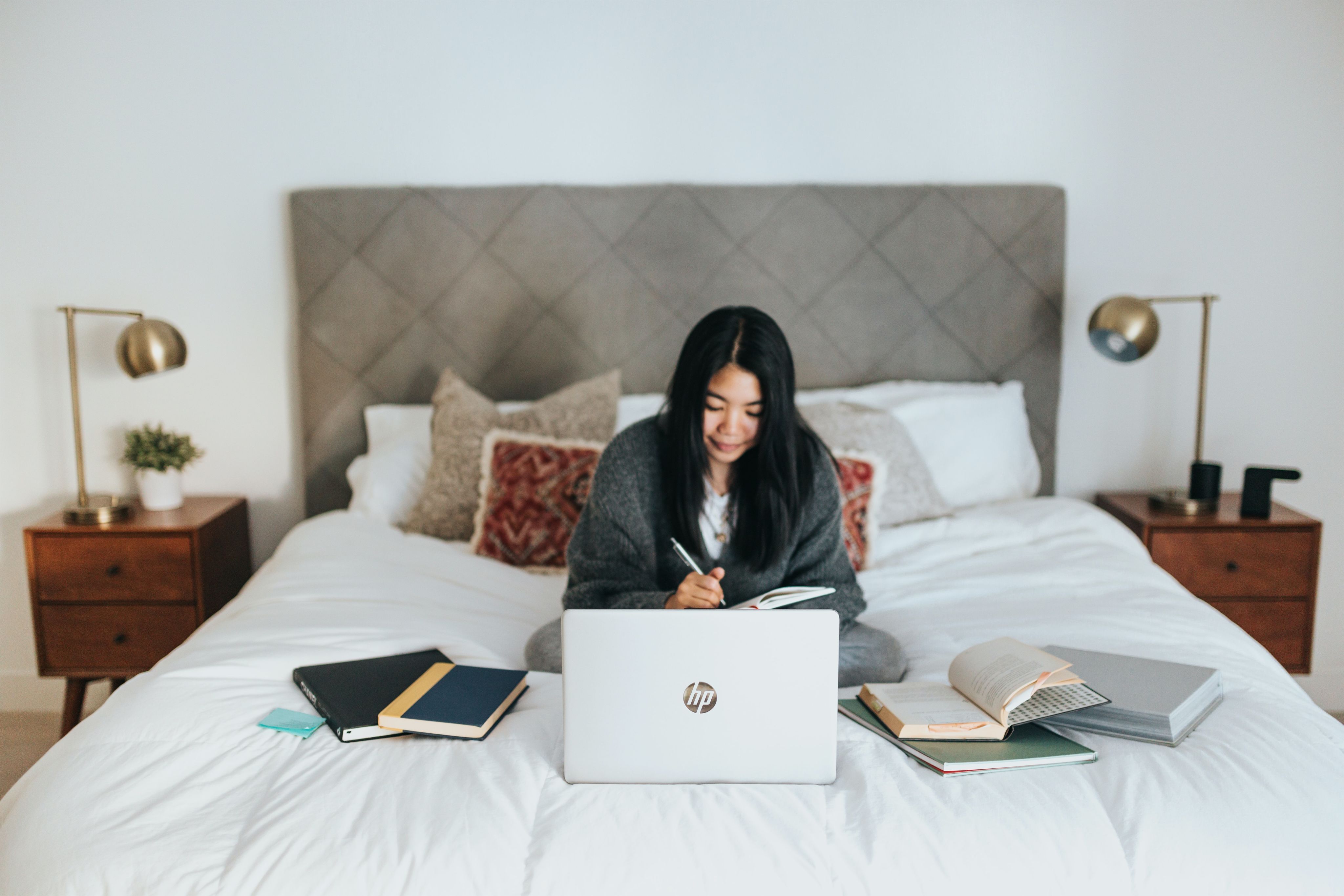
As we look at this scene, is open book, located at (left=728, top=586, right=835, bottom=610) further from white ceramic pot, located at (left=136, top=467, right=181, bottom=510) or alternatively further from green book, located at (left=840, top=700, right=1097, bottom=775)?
white ceramic pot, located at (left=136, top=467, right=181, bottom=510)

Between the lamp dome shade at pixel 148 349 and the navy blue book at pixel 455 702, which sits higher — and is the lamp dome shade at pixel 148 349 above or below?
above

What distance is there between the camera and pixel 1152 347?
2.35m

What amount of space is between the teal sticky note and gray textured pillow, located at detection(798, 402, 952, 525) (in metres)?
1.39

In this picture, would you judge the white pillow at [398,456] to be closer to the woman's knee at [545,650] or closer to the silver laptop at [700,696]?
the woman's knee at [545,650]

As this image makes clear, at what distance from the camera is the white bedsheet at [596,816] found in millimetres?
955

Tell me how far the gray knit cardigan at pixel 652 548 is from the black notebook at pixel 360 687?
0.99 ft

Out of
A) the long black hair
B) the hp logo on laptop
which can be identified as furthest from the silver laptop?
the long black hair

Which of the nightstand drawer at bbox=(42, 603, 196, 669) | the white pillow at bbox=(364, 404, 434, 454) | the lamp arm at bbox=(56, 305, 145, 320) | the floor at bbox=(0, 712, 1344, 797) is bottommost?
the floor at bbox=(0, 712, 1344, 797)

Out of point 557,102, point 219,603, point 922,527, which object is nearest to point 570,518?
point 922,527

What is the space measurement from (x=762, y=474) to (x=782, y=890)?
0.77 m

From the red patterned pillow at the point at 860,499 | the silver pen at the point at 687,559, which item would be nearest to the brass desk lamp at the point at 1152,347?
the red patterned pillow at the point at 860,499

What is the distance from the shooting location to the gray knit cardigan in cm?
155

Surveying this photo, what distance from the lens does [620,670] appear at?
1.03m

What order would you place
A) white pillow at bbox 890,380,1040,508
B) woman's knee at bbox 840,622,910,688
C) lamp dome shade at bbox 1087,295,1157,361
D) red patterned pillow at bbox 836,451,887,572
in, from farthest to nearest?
white pillow at bbox 890,380,1040,508 < lamp dome shade at bbox 1087,295,1157,361 < red patterned pillow at bbox 836,451,887,572 < woman's knee at bbox 840,622,910,688
